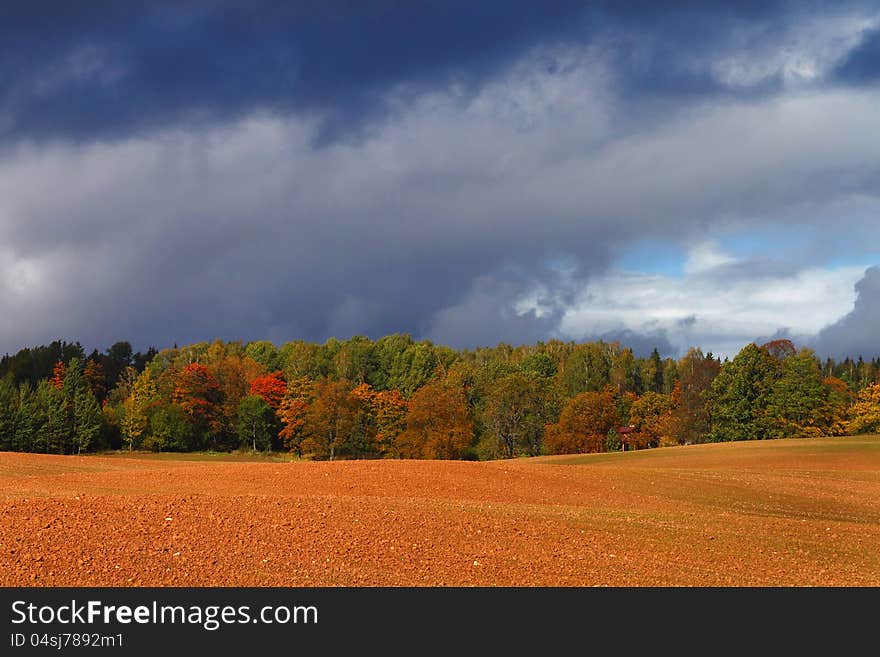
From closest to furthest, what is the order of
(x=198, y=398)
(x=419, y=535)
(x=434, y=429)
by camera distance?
1. (x=419, y=535)
2. (x=434, y=429)
3. (x=198, y=398)

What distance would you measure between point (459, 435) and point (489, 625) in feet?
211

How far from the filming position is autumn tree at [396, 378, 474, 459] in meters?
74.0

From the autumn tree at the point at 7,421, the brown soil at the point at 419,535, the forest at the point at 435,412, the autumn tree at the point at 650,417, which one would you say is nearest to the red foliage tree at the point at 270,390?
the forest at the point at 435,412

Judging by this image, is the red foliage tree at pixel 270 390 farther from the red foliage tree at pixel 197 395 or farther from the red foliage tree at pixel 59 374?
the red foliage tree at pixel 59 374

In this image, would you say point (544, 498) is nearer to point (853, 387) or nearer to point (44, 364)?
point (853, 387)

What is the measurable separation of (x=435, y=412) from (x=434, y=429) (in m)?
1.59

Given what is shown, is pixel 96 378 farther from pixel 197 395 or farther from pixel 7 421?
pixel 7 421

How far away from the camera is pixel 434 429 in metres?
75.2

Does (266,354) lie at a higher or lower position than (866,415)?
higher

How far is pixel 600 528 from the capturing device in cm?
1764

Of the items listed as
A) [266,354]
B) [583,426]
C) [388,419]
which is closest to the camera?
[583,426]

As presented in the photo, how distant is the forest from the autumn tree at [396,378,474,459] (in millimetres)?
114

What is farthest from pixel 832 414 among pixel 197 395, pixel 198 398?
pixel 197 395

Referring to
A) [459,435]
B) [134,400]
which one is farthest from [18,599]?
[134,400]
